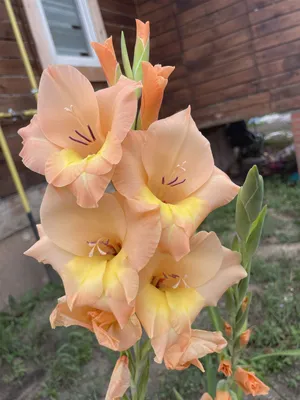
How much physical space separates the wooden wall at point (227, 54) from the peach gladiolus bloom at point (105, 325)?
3.75 metres

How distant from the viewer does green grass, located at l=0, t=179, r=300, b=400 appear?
203 cm

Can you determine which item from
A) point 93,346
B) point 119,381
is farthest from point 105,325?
point 93,346

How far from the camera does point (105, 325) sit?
646 millimetres

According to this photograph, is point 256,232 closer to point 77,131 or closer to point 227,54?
point 77,131

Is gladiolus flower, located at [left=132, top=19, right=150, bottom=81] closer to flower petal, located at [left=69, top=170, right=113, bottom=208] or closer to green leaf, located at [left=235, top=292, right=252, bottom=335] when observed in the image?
flower petal, located at [left=69, top=170, right=113, bottom=208]

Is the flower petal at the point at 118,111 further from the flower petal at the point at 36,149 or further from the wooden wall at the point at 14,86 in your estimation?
the wooden wall at the point at 14,86

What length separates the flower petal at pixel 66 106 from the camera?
0.65 metres

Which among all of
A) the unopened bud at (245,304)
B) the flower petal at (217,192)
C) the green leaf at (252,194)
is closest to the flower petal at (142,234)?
the flower petal at (217,192)

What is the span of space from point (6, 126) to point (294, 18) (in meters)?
2.74

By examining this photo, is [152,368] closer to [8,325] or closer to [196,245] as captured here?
[8,325]

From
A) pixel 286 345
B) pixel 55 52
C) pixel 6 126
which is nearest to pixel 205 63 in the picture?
pixel 55 52

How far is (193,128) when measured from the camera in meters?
0.67

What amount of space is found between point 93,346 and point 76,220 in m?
1.97

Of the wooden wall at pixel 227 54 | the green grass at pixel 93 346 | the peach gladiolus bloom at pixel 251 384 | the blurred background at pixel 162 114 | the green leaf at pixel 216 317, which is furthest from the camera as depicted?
the wooden wall at pixel 227 54
